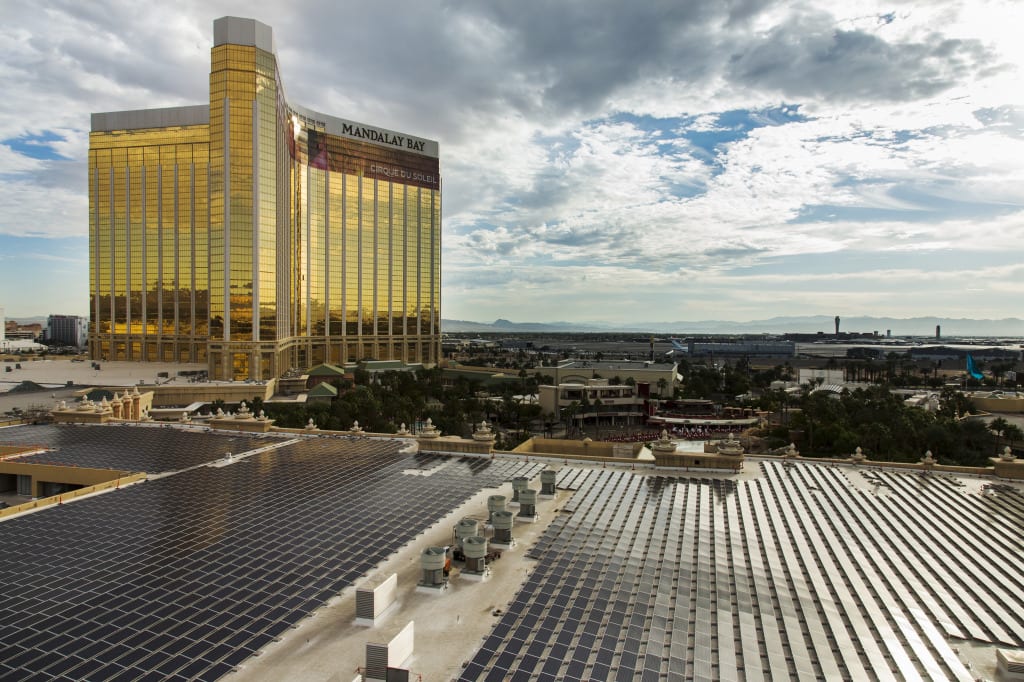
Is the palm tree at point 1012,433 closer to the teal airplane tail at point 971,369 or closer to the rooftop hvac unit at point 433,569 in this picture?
the rooftop hvac unit at point 433,569

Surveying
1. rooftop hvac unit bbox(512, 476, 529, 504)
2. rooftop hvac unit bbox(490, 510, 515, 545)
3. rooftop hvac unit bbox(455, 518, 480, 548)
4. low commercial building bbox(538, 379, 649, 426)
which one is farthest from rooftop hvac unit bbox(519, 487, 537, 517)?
low commercial building bbox(538, 379, 649, 426)

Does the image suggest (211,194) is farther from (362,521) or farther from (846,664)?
(846,664)

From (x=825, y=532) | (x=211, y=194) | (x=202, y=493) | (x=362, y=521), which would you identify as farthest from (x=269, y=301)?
(x=825, y=532)

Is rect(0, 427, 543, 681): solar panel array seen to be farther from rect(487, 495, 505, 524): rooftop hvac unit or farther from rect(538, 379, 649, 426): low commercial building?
rect(538, 379, 649, 426): low commercial building

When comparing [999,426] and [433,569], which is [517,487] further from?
[999,426]

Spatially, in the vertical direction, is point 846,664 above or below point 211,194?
below

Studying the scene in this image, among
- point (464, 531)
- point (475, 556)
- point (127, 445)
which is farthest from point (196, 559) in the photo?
point (127, 445)

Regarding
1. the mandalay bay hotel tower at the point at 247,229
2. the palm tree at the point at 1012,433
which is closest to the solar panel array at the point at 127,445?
the mandalay bay hotel tower at the point at 247,229
